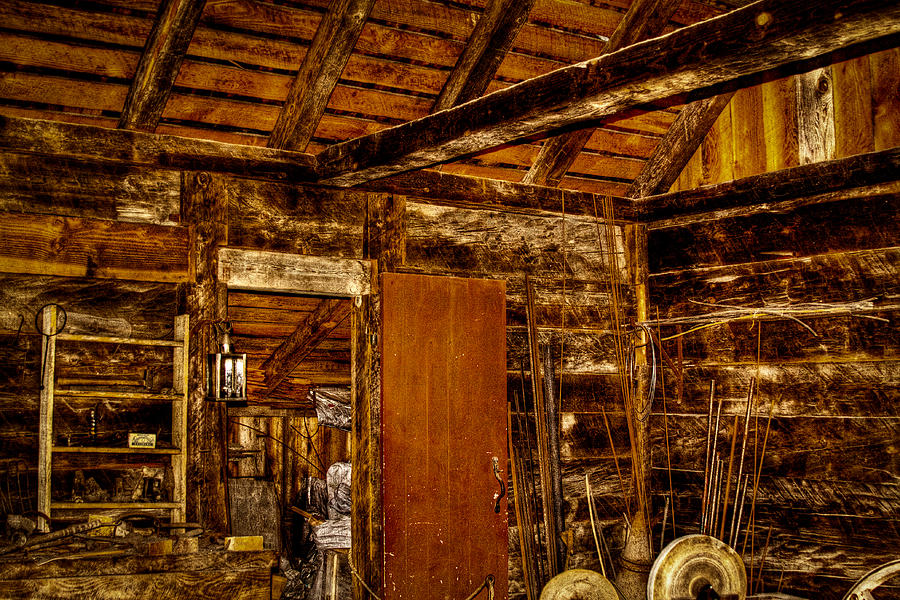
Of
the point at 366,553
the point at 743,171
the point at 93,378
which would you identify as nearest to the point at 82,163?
the point at 93,378

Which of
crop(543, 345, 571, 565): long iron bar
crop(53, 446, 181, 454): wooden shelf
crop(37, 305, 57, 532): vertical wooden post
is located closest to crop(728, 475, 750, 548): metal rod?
crop(543, 345, 571, 565): long iron bar

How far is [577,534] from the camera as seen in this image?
5477mm

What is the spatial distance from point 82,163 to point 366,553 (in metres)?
2.79

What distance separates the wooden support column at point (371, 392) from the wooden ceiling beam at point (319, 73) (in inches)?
25.9

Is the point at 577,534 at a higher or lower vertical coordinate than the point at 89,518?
lower

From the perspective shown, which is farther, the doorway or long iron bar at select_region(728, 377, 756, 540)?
the doorway

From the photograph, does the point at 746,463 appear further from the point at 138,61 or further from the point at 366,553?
the point at 138,61

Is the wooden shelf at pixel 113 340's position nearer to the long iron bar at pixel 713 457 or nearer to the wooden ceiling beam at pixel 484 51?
the wooden ceiling beam at pixel 484 51

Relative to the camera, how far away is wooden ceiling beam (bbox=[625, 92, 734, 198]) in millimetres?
5480

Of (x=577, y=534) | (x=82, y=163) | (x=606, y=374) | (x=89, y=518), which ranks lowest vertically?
(x=577, y=534)

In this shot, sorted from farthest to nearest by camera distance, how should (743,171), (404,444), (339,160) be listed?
(743,171) → (404,444) → (339,160)

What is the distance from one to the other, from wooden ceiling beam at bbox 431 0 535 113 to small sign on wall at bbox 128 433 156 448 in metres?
2.60

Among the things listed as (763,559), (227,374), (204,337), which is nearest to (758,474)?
(763,559)

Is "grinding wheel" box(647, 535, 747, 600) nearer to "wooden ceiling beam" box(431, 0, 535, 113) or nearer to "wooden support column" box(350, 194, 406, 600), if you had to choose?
"wooden support column" box(350, 194, 406, 600)
